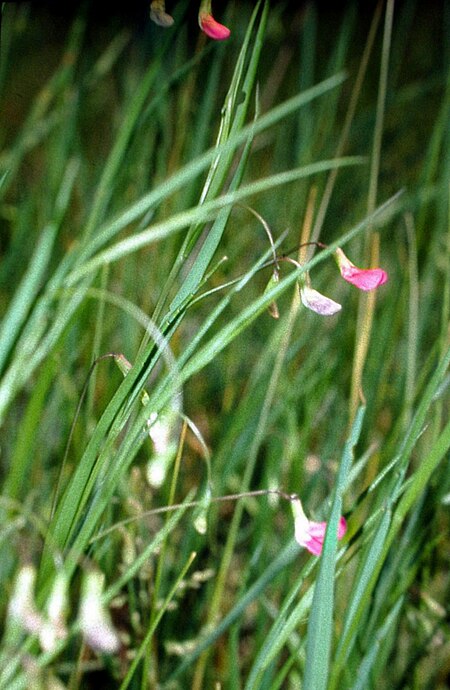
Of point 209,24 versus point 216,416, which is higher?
point 209,24

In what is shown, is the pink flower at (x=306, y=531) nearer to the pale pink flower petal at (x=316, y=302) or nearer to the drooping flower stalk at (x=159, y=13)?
the pale pink flower petal at (x=316, y=302)

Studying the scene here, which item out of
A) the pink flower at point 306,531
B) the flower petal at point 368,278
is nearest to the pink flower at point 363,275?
the flower petal at point 368,278

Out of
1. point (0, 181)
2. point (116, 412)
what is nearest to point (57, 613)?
point (116, 412)

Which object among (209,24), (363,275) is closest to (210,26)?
(209,24)

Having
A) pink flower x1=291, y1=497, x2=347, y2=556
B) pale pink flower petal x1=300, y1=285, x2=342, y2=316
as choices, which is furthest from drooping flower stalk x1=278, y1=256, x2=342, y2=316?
pink flower x1=291, y1=497, x2=347, y2=556

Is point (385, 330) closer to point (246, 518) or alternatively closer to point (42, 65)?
point (246, 518)

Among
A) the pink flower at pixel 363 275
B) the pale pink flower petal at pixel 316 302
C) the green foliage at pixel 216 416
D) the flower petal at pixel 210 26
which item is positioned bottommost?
the green foliage at pixel 216 416

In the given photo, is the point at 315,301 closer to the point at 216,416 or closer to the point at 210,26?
the point at 210,26
